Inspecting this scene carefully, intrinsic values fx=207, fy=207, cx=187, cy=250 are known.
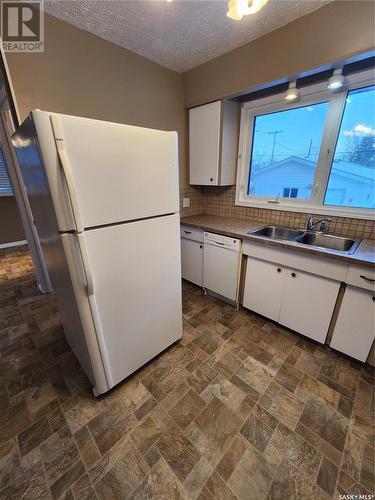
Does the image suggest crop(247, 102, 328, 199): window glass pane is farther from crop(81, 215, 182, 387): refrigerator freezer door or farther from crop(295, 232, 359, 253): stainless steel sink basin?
crop(81, 215, 182, 387): refrigerator freezer door

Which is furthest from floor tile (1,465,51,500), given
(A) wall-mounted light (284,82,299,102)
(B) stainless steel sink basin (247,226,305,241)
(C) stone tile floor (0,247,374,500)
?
(A) wall-mounted light (284,82,299,102)

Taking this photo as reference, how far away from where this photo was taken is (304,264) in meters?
1.71

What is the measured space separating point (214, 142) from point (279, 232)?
4.18 ft

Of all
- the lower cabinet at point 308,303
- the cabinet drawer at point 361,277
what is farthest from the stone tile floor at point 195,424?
the cabinet drawer at point 361,277

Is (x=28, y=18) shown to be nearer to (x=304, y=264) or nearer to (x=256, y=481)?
(x=304, y=264)

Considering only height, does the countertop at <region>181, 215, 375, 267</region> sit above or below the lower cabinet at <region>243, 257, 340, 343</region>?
above

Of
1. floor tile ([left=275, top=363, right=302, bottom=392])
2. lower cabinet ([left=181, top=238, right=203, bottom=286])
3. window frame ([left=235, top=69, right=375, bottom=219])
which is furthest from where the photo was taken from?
lower cabinet ([left=181, top=238, right=203, bottom=286])

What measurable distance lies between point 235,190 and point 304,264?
1380mm

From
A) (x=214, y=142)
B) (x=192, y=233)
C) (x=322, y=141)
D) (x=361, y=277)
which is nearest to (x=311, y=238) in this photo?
(x=361, y=277)

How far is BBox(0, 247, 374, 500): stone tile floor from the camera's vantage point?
41.4 inches

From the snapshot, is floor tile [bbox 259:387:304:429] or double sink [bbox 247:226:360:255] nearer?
floor tile [bbox 259:387:304:429]

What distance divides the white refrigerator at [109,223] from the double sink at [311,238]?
109 cm

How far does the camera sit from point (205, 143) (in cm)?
250

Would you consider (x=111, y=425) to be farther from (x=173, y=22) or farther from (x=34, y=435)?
(x=173, y=22)
